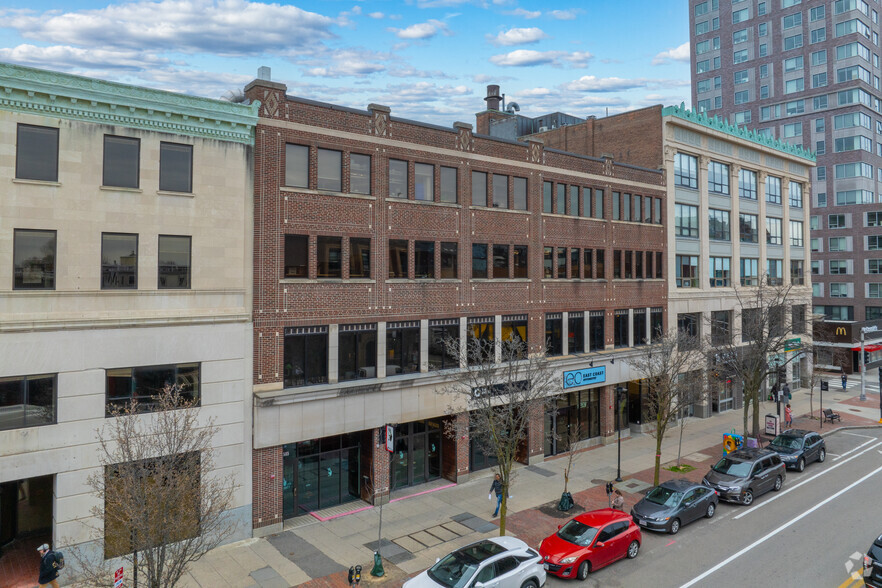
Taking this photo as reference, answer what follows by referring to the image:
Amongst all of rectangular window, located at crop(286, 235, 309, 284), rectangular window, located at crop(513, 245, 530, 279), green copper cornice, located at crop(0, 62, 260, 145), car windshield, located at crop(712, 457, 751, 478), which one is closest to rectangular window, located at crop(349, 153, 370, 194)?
rectangular window, located at crop(286, 235, 309, 284)

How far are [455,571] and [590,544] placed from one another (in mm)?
4952

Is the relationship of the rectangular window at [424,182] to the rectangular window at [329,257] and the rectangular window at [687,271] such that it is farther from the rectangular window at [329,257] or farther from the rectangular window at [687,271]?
the rectangular window at [687,271]

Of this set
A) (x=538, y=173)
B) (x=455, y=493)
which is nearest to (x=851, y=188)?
(x=538, y=173)

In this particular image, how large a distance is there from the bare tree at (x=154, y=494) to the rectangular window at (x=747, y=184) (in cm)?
4396

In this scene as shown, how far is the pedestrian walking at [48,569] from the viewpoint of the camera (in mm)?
16109

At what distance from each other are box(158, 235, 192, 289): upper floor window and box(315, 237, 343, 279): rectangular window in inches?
194

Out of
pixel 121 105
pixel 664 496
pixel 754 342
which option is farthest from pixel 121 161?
pixel 754 342

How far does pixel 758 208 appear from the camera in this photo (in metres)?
48.5

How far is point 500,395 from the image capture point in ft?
83.6

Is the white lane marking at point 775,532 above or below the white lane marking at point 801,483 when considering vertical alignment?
above

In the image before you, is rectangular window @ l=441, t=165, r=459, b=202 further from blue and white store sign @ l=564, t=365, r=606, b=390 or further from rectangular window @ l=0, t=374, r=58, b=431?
rectangular window @ l=0, t=374, r=58, b=431

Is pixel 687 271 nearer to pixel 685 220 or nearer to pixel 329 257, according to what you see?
pixel 685 220

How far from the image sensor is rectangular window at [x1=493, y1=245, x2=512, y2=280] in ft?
96.4

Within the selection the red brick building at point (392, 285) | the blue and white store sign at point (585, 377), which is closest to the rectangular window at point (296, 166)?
the red brick building at point (392, 285)
